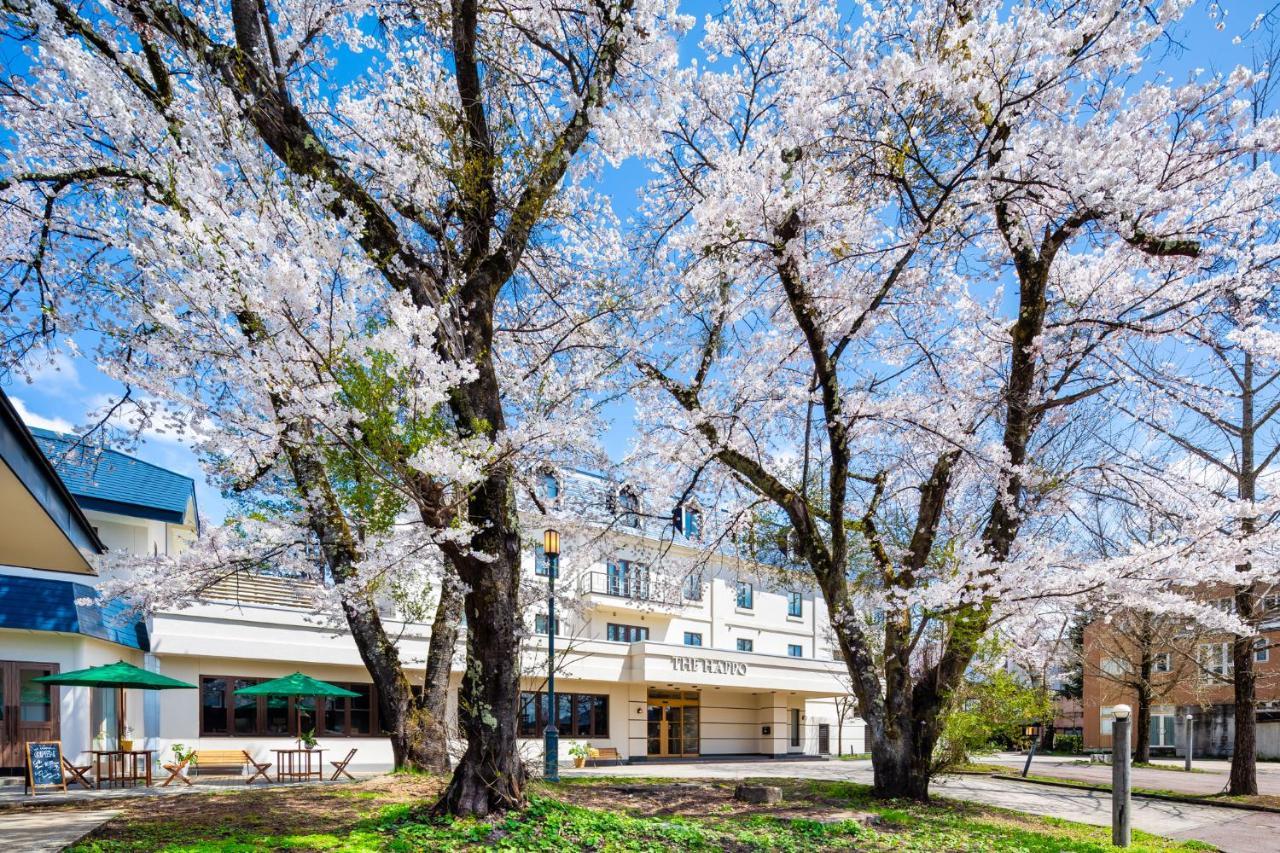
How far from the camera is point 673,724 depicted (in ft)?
96.3

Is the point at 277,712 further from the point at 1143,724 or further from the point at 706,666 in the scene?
the point at 1143,724

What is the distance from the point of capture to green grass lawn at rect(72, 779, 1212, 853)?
6.45 m

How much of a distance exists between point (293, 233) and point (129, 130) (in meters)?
1.85

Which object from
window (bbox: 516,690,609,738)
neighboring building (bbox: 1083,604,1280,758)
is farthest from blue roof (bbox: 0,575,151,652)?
neighboring building (bbox: 1083,604,1280,758)

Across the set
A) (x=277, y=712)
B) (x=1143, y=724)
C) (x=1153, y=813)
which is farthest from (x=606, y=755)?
(x=1143, y=724)

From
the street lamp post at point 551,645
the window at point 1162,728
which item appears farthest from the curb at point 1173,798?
the window at point 1162,728

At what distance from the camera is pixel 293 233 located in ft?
20.3

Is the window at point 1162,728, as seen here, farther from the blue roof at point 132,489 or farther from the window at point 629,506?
the blue roof at point 132,489

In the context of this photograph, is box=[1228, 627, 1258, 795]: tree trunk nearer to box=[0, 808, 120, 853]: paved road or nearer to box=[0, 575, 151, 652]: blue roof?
box=[0, 808, 120, 853]: paved road

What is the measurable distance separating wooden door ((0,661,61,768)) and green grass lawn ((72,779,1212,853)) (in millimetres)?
7776

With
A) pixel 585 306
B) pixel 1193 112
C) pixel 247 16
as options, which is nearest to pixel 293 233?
pixel 247 16

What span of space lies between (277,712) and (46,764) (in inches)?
312

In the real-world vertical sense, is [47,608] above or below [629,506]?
below

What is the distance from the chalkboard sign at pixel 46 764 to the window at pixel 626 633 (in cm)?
1745
